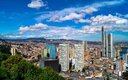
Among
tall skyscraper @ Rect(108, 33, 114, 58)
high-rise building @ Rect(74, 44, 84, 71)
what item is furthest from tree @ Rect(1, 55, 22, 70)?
tall skyscraper @ Rect(108, 33, 114, 58)

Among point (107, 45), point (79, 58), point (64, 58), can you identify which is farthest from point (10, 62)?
point (107, 45)

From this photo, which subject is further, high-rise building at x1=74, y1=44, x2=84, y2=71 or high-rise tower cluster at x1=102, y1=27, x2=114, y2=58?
high-rise tower cluster at x1=102, y1=27, x2=114, y2=58

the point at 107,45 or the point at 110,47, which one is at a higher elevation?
the point at 107,45

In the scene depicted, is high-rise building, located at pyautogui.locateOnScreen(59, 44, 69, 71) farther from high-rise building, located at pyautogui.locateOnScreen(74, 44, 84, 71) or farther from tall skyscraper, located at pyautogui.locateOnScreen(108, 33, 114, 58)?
tall skyscraper, located at pyautogui.locateOnScreen(108, 33, 114, 58)

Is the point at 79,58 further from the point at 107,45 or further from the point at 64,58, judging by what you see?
the point at 107,45

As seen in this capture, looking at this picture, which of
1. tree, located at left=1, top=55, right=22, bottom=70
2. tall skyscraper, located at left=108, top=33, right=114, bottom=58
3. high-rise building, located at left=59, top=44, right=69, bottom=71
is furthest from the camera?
tall skyscraper, located at left=108, top=33, right=114, bottom=58

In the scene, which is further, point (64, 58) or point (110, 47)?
point (110, 47)

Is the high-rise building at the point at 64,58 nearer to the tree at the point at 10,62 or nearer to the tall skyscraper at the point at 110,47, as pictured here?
the tall skyscraper at the point at 110,47

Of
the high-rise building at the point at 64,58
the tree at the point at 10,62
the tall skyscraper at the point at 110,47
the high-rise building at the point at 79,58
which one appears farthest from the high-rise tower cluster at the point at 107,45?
the tree at the point at 10,62

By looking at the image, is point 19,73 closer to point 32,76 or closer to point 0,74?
point 32,76

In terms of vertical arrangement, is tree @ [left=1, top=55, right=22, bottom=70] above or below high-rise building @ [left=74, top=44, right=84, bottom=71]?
above

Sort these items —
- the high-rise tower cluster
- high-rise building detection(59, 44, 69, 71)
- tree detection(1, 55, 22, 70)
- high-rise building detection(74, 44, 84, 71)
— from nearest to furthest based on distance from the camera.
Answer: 1. tree detection(1, 55, 22, 70)
2. high-rise building detection(59, 44, 69, 71)
3. high-rise building detection(74, 44, 84, 71)
4. the high-rise tower cluster

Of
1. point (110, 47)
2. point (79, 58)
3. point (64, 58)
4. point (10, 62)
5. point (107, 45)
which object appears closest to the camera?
point (10, 62)
